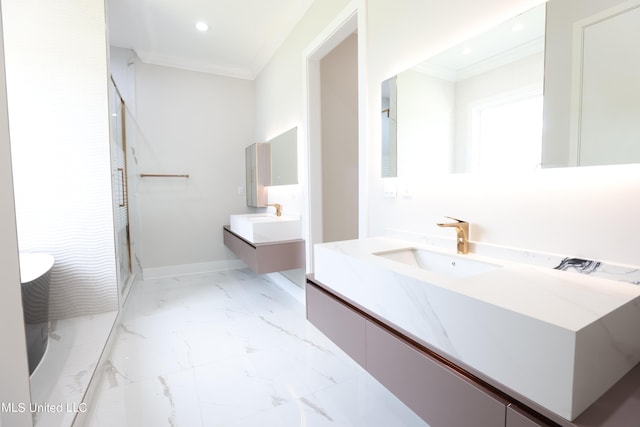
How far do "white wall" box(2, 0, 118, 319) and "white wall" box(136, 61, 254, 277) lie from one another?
1.34 metres

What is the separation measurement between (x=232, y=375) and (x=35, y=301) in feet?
4.11

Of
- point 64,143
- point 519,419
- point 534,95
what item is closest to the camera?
Answer: point 519,419

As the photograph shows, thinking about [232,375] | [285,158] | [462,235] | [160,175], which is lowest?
[232,375]

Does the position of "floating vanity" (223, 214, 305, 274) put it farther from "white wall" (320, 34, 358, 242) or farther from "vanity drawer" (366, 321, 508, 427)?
"vanity drawer" (366, 321, 508, 427)

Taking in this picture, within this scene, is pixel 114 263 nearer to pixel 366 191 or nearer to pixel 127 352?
pixel 127 352

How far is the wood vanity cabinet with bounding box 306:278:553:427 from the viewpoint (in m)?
0.70

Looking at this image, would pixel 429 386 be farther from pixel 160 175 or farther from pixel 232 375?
pixel 160 175

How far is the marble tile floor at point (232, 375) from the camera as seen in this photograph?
1.47 metres

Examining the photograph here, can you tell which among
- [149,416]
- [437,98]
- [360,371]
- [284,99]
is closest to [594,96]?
[437,98]

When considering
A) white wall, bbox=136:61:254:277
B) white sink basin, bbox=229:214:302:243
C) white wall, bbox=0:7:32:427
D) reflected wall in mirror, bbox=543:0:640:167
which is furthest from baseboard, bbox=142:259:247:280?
reflected wall in mirror, bbox=543:0:640:167

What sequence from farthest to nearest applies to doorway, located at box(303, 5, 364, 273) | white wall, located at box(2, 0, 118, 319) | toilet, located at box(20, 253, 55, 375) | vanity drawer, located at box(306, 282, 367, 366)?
doorway, located at box(303, 5, 364, 273)
white wall, located at box(2, 0, 118, 319)
toilet, located at box(20, 253, 55, 375)
vanity drawer, located at box(306, 282, 367, 366)

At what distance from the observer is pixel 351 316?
120 cm

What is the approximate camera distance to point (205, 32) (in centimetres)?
303

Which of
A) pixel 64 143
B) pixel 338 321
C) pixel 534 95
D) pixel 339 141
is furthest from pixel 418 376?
pixel 64 143
